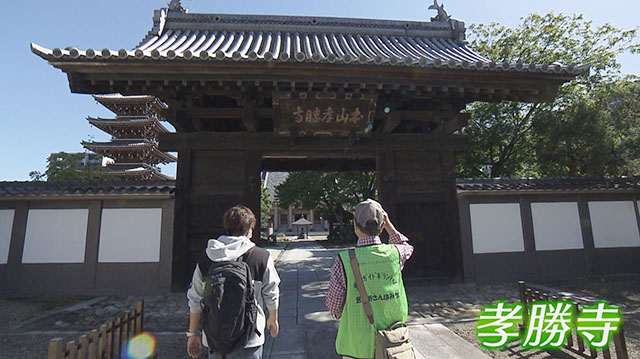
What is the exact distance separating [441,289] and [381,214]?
4.95 m

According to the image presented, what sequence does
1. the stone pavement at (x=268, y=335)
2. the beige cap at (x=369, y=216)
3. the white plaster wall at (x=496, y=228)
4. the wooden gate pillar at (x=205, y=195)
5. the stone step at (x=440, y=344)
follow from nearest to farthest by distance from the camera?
the beige cap at (x=369, y=216) < the stone step at (x=440, y=344) < the stone pavement at (x=268, y=335) < the wooden gate pillar at (x=205, y=195) < the white plaster wall at (x=496, y=228)

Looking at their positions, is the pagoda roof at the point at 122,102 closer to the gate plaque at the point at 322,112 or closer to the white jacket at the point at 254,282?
the gate plaque at the point at 322,112

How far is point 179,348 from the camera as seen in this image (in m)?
3.97

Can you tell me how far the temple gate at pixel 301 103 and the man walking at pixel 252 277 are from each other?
Answer: 3.35 metres

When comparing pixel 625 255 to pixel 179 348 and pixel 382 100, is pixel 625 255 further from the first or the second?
pixel 179 348

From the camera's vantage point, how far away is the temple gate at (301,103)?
4883 millimetres

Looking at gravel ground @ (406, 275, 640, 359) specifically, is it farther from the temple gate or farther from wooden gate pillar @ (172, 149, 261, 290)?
wooden gate pillar @ (172, 149, 261, 290)

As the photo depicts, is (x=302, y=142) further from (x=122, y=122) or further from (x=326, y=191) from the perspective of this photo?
(x=122, y=122)

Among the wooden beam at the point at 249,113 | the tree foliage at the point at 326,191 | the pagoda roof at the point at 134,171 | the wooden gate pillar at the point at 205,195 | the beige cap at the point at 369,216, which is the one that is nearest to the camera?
the beige cap at the point at 369,216

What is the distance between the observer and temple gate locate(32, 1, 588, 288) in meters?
4.88

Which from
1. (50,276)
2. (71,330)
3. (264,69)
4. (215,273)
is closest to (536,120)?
(264,69)

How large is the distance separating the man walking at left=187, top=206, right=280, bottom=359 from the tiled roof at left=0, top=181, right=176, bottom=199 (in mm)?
4544

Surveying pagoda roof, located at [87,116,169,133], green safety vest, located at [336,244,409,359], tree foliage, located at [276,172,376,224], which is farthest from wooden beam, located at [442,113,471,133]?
pagoda roof, located at [87,116,169,133]

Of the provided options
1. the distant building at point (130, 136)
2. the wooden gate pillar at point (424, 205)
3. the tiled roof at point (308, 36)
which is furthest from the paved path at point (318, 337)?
the distant building at point (130, 136)
